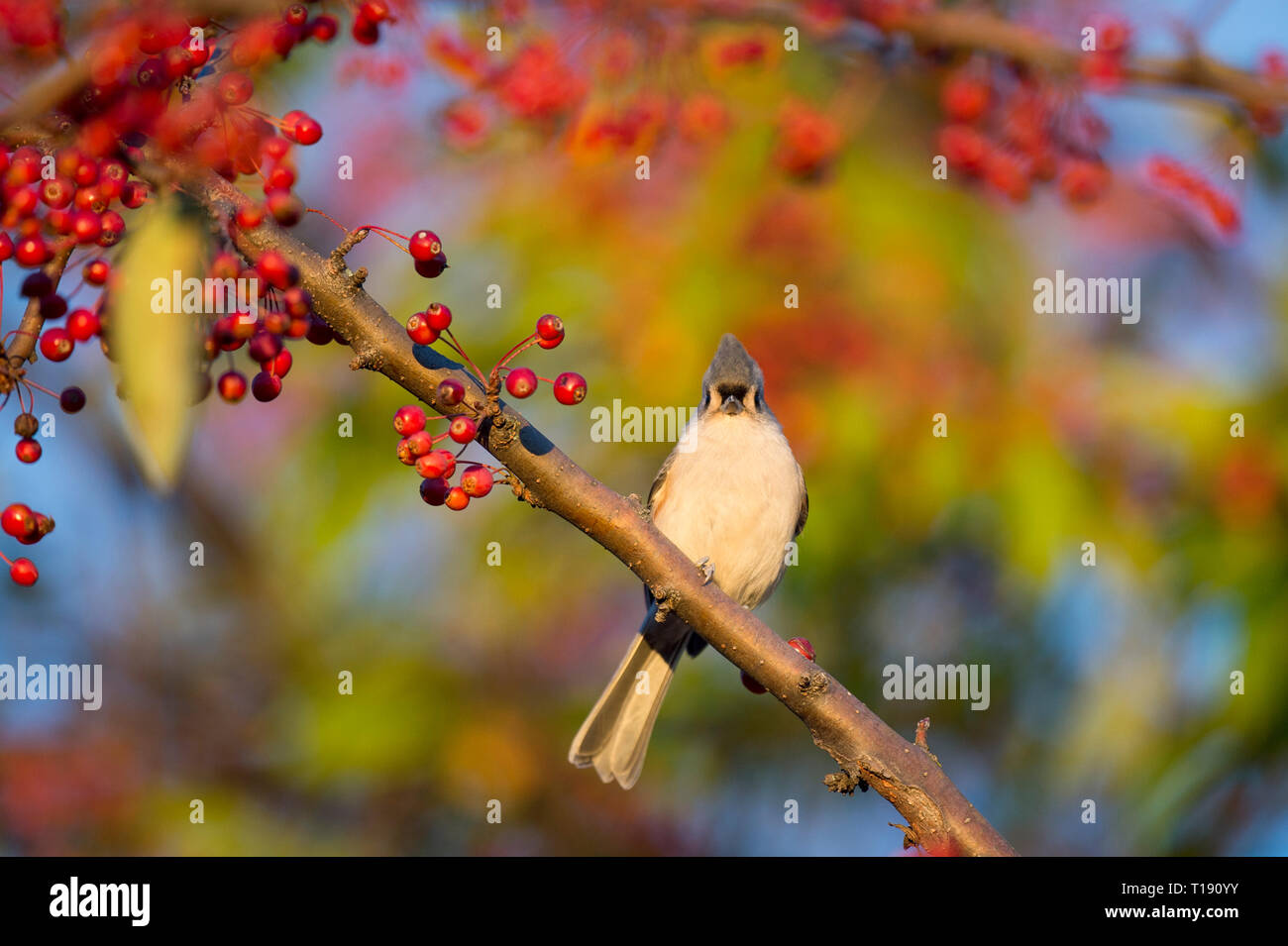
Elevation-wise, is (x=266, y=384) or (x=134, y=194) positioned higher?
(x=134, y=194)

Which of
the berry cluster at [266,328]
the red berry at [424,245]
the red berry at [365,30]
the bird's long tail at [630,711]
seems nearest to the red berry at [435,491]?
the berry cluster at [266,328]

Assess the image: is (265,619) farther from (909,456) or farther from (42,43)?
(42,43)

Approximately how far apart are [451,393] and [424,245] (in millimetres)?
340

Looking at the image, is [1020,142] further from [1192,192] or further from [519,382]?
[519,382]

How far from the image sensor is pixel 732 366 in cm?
490

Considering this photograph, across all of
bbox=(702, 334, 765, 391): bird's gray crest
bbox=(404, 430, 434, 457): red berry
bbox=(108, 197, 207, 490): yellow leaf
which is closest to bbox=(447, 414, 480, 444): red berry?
bbox=(404, 430, 434, 457): red berry

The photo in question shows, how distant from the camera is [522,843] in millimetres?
6691

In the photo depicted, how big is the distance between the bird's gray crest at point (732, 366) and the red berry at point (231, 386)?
2.94m

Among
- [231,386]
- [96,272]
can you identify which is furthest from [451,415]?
[96,272]

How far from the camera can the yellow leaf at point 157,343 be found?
1446 millimetres

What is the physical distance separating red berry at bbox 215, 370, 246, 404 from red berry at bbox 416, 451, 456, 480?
384 mm

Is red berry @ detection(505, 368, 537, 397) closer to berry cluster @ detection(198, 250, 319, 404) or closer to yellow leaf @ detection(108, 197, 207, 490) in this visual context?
berry cluster @ detection(198, 250, 319, 404)

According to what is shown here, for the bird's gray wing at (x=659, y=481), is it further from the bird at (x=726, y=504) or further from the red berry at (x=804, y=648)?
the red berry at (x=804, y=648)

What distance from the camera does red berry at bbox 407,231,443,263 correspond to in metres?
2.26
